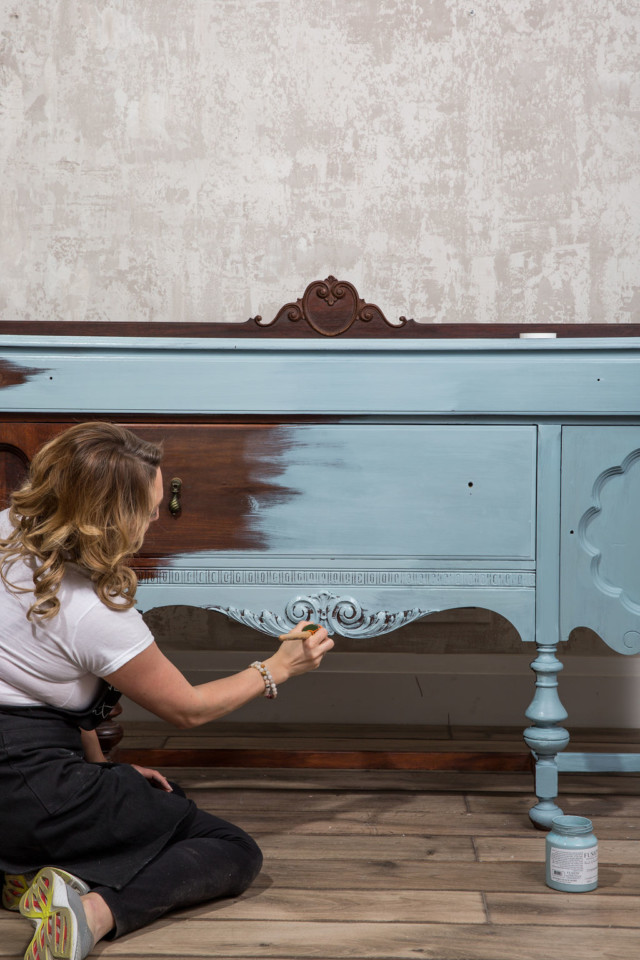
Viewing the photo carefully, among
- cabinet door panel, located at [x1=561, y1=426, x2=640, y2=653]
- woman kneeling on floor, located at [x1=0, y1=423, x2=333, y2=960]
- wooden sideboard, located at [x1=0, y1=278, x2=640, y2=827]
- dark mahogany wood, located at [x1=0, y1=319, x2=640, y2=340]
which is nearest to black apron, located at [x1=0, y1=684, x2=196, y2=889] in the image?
woman kneeling on floor, located at [x1=0, y1=423, x2=333, y2=960]

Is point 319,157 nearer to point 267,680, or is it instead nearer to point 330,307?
point 330,307

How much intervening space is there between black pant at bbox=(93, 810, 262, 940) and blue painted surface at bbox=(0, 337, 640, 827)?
0.40m

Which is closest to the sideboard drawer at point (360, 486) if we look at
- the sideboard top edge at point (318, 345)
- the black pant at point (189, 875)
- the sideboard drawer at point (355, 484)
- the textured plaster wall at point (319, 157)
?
the sideboard drawer at point (355, 484)

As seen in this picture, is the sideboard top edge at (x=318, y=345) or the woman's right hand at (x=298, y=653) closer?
the woman's right hand at (x=298, y=653)

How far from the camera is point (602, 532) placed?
172 cm

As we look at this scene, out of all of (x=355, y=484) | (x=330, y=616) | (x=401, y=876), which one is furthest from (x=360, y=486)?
(x=401, y=876)

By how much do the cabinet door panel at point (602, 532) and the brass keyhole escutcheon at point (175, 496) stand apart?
2.38ft

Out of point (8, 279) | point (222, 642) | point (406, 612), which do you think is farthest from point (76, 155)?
point (406, 612)

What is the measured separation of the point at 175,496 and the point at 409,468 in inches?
17.5

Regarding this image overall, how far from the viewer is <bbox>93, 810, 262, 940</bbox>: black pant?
4.34 ft

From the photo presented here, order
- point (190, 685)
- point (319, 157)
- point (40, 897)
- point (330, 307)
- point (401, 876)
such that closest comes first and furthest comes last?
point (40, 897), point (190, 685), point (401, 876), point (330, 307), point (319, 157)

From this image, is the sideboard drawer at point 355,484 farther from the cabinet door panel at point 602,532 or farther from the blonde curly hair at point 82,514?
the blonde curly hair at point 82,514

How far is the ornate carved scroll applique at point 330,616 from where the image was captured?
171 centimetres

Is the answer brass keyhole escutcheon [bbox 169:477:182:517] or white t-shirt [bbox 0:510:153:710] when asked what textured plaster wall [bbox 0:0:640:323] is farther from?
white t-shirt [bbox 0:510:153:710]
